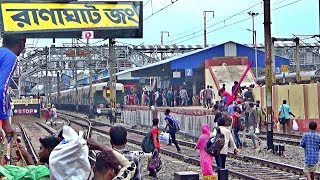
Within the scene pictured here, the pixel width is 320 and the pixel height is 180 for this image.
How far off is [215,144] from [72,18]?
341cm

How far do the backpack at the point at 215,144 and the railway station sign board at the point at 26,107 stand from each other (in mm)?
33508

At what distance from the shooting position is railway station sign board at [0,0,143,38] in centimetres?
1083

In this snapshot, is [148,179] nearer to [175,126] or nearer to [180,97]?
[175,126]

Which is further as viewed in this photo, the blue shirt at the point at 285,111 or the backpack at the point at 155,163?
the blue shirt at the point at 285,111

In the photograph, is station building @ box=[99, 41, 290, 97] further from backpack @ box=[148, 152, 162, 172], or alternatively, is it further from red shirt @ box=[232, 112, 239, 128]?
backpack @ box=[148, 152, 162, 172]

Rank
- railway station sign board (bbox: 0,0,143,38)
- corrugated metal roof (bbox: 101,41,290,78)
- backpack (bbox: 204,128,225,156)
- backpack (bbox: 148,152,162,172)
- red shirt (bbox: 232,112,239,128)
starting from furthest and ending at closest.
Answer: corrugated metal roof (bbox: 101,41,290,78), red shirt (bbox: 232,112,239,128), backpack (bbox: 148,152,162,172), backpack (bbox: 204,128,225,156), railway station sign board (bbox: 0,0,143,38)

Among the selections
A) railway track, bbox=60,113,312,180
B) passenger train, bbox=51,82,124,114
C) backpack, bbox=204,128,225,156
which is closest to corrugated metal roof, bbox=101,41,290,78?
passenger train, bbox=51,82,124,114

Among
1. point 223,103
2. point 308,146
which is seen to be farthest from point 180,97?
point 308,146

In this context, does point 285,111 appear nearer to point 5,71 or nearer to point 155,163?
point 155,163

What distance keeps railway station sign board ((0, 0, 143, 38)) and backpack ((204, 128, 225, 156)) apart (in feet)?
8.13

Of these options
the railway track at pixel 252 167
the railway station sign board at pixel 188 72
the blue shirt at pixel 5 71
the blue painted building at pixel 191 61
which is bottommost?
the railway track at pixel 252 167

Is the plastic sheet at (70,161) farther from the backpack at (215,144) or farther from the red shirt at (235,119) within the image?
the red shirt at (235,119)

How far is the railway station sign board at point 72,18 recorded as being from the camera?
10.8 meters

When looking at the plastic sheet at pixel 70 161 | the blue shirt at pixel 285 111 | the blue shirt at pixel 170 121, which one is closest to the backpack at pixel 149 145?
the blue shirt at pixel 170 121
